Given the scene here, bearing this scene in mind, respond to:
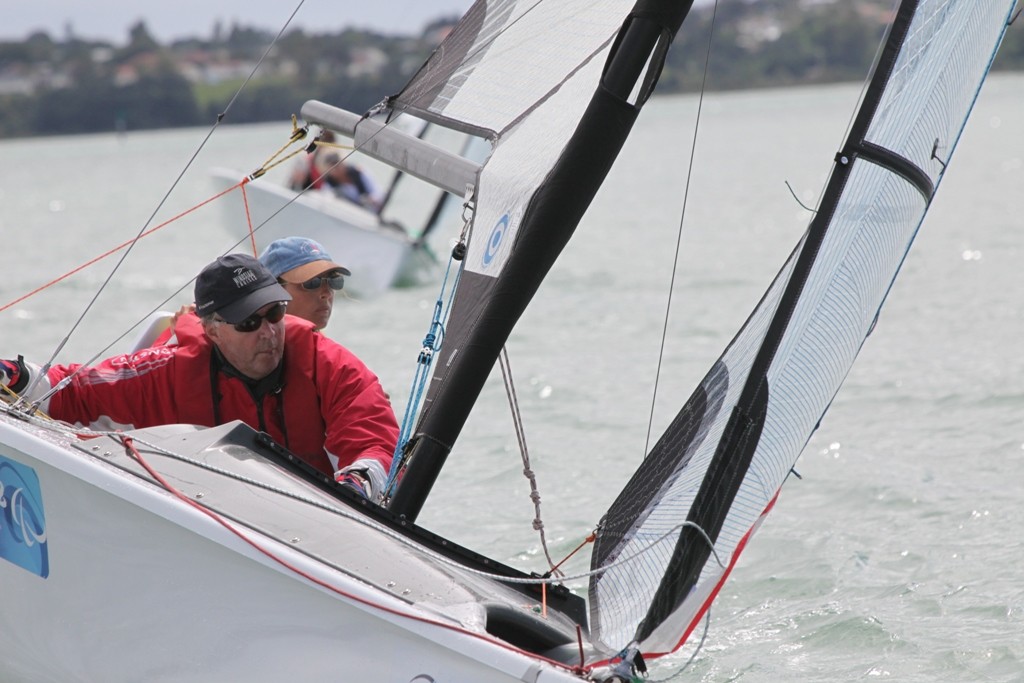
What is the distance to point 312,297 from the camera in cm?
350

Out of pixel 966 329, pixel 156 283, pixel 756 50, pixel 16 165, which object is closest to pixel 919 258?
pixel 966 329

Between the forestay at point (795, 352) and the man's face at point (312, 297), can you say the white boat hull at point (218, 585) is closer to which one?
the forestay at point (795, 352)

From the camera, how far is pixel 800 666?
10.7ft

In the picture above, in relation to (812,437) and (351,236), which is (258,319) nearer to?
(812,437)

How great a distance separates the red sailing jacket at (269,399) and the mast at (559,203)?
135 mm

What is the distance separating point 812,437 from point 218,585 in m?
3.33

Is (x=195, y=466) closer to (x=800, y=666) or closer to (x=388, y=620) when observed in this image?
(x=388, y=620)

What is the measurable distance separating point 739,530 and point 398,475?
3.24 feet

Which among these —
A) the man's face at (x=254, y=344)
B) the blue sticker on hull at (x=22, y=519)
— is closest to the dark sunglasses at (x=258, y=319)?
the man's face at (x=254, y=344)

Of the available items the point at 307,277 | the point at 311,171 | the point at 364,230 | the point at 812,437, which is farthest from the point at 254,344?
the point at 311,171

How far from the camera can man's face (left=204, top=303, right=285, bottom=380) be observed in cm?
292

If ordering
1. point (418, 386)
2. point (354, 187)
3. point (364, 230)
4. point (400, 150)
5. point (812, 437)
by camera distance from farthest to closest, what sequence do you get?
point (354, 187) → point (364, 230) → point (812, 437) → point (400, 150) → point (418, 386)

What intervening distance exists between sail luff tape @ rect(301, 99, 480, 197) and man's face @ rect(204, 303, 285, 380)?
1.81ft

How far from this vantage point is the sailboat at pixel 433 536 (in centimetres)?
221
